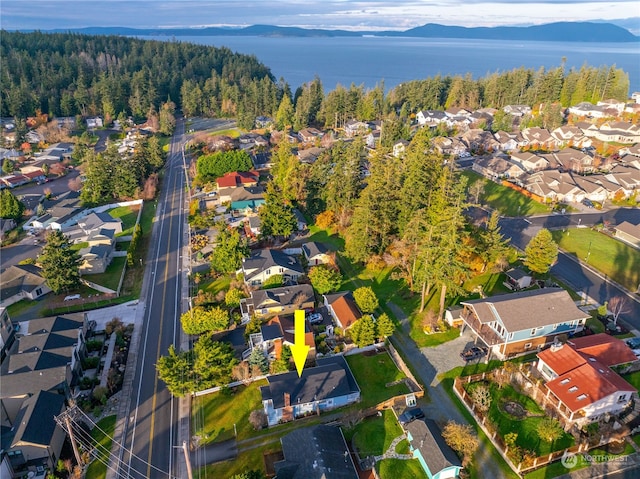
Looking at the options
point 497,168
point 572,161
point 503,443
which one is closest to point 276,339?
point 503,443

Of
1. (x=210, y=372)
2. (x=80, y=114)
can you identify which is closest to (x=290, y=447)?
(x=210, y=372)

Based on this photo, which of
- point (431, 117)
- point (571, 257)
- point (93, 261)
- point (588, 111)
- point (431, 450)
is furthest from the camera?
point (431, 117)

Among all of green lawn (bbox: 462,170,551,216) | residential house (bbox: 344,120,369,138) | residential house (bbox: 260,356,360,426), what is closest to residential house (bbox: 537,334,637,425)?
residential house (bbox: 260,356,360,426)

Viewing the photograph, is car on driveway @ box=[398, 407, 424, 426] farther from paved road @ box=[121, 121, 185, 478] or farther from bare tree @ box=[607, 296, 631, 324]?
bare tree @ box=[607, 296, 631, 324]

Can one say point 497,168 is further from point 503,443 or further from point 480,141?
point 503,443

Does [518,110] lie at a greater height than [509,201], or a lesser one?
greater

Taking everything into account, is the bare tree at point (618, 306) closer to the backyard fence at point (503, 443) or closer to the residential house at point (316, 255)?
the backyard fence at point (503, 443)
